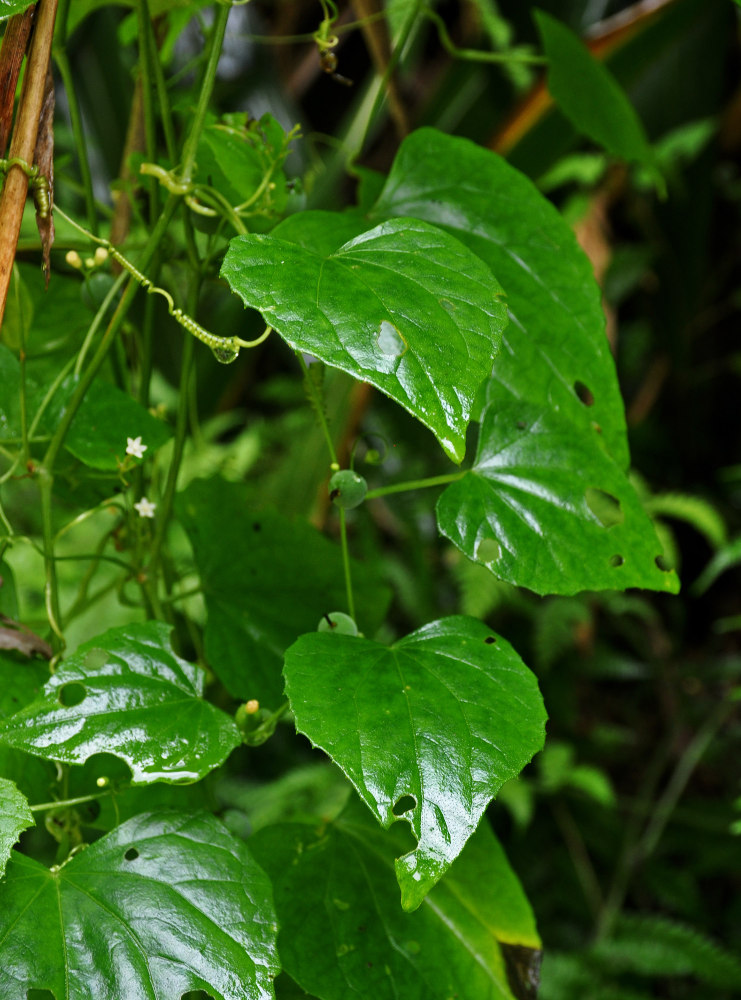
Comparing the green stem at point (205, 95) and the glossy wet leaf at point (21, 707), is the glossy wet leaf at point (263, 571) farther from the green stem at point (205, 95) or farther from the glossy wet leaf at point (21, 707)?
the green stem at point (205, 95)

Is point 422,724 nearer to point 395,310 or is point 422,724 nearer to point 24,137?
point 395,310

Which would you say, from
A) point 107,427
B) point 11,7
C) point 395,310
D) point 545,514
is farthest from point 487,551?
point 11,7

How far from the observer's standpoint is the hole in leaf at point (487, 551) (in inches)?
19.7

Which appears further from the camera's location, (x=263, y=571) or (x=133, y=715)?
(x=263, y=571)

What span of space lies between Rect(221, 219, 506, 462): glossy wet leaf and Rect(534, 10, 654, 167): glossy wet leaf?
0.33m

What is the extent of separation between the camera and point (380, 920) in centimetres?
53

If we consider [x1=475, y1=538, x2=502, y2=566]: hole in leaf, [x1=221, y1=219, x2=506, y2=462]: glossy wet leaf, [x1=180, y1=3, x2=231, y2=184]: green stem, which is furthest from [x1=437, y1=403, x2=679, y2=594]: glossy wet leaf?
[x1=180, y1=3, x2=231, y2=184]: green stem

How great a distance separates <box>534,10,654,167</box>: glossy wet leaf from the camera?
0.70m

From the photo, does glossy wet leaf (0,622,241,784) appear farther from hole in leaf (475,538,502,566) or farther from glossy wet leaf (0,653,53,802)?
hole in leaf (475,538,502,566)

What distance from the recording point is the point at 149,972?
41cm

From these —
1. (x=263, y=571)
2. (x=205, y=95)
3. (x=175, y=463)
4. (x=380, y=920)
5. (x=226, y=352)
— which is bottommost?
(x=380, y=920)

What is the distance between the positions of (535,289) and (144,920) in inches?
18.4

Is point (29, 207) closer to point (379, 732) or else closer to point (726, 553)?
point (379, 732)

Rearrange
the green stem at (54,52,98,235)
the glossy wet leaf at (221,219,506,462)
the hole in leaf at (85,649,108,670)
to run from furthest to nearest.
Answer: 1. the green stem at (54,52,98,235)
2. the hole in leaf at (85,649,108,670)
3. the glossy wet leaf at (221,219,506,462)
